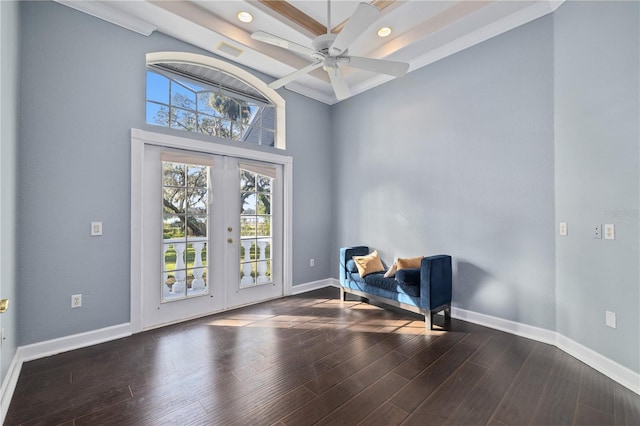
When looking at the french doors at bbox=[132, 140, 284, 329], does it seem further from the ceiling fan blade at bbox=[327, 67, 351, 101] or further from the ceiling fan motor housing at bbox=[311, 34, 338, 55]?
the ceiling fan motor housing at bbox=[311, 34, 338, 55]

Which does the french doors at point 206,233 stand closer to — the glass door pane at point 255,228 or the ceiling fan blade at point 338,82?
the glass door pane at point 255,228

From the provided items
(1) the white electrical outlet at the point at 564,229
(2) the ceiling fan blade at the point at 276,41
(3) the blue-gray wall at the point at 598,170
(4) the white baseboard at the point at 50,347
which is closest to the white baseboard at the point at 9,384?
(4) the white baseboard at the point at 50,347

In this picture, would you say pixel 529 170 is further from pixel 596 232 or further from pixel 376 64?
pixel 376 64

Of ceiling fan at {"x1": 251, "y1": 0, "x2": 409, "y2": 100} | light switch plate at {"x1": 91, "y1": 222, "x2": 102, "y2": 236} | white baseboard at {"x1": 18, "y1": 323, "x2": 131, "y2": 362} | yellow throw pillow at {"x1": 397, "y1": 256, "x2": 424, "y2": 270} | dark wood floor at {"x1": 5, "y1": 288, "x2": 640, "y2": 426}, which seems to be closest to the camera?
dark wood floor at {"x1": 5, "y1": 288, "x2": 640, "y2": 426}

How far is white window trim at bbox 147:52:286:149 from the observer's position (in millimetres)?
3291

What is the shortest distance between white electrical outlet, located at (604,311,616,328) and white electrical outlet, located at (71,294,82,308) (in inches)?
180

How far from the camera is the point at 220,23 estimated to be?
3.17 m

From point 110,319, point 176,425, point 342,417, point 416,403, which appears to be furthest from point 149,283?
point 416,403

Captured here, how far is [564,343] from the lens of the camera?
2.58 meters

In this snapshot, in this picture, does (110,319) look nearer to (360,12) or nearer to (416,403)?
(416,403)

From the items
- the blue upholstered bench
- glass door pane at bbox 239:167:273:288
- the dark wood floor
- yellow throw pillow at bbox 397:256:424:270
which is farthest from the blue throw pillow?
glass door pane at bbox 239:167:273:288

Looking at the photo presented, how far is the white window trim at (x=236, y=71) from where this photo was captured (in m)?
3.29

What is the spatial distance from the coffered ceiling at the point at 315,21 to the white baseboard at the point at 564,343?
3101 mm

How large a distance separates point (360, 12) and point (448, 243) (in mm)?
2666
